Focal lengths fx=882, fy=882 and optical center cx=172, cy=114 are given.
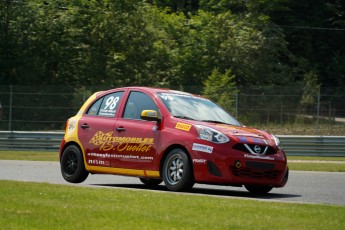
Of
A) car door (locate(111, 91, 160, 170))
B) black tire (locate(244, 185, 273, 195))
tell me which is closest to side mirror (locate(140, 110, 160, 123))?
car door (locate(111, 91, 160, 170))

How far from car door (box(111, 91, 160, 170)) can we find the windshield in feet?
0.87

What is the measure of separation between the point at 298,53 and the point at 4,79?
67.6ft

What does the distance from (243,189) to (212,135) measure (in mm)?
2309

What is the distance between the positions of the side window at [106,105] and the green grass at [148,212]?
2809mm

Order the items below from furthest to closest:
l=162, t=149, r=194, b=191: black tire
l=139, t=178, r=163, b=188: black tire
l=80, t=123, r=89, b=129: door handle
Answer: l=139, t=178, r=163, b=188: black tire < l=80, t=123, r=89, b=129: door handle < l=162, t=149, r=194, b=191: black tire

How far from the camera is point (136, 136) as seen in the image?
13.3 metres

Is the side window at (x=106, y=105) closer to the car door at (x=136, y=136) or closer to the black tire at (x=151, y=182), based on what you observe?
the car door at (x=136, y=136)

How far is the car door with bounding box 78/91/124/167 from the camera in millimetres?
13703

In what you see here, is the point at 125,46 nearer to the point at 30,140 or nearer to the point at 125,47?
the point at 125,47

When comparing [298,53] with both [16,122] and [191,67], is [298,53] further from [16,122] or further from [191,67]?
[16,122]

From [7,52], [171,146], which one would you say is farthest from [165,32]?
[171,146]

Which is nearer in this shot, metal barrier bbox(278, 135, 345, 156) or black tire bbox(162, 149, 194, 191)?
black tire bbox(162, 149, 194, 191)

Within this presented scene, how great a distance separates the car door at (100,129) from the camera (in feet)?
45.0

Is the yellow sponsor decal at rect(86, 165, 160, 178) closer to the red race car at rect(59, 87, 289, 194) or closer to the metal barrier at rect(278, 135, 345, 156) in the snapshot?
the red race car at rect(59, 87, 289, 194)
